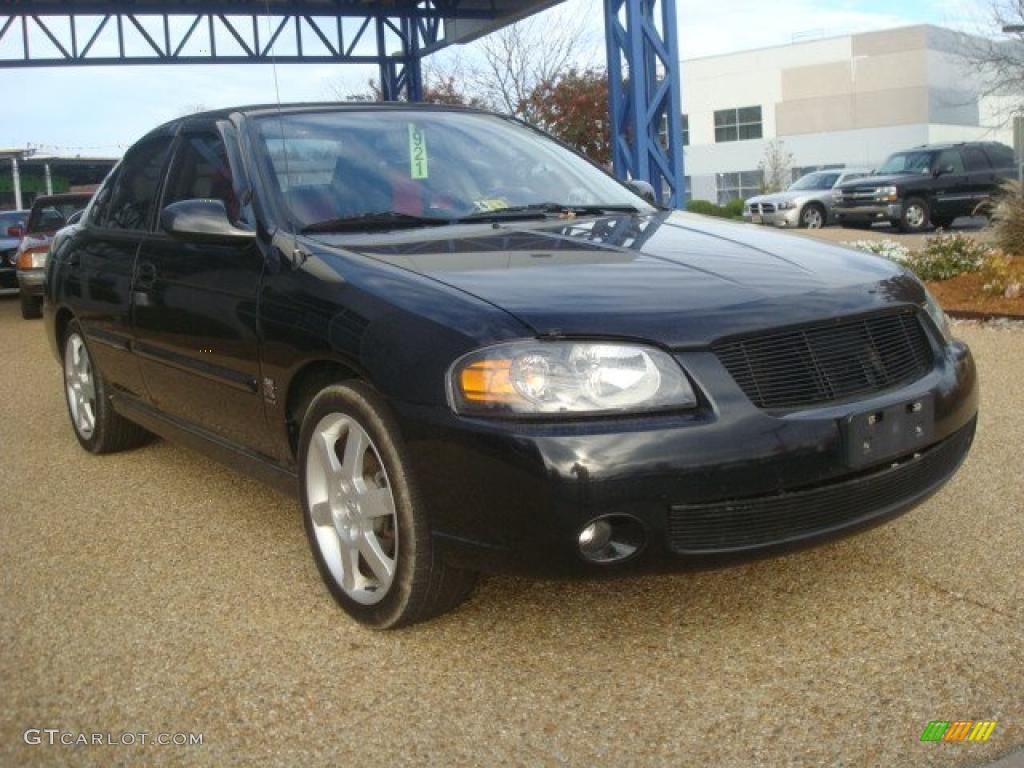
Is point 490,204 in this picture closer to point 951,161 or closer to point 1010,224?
point 1010,224

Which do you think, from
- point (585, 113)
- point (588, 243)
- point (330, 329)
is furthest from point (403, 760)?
point (585, 113)

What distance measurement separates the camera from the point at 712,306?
301cm

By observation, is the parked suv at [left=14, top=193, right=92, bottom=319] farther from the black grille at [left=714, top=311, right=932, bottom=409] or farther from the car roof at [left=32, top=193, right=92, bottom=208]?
the black grille at [left=714, top=311, right=932, bottom=409]

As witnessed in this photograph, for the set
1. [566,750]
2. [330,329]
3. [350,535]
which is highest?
[330,329]

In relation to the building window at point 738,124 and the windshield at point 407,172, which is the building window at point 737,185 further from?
the windshield at point 407,172

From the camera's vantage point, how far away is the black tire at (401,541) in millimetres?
3061

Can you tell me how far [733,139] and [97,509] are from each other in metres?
52.6

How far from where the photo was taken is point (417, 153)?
420cm

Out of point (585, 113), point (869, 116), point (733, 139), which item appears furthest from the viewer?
point (733, 139)

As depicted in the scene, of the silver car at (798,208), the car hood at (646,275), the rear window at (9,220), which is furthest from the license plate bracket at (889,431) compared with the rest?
the silver car at (798,208)

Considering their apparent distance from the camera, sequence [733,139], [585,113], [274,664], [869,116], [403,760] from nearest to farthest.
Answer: [403,760], [274,664], [585,113], [869,116], [733,139]

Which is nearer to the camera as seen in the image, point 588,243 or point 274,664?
point 274,664

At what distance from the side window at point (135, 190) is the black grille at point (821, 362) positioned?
9.30 feet

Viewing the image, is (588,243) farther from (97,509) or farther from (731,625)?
(97,509)
